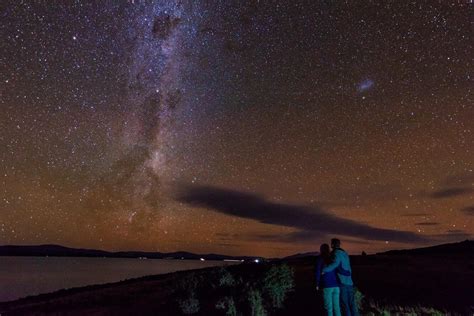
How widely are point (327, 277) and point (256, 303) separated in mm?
4439

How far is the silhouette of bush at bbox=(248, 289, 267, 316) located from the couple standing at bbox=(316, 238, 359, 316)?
3.55 m

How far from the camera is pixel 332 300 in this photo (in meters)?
10.1

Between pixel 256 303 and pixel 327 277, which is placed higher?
pixel 327 277

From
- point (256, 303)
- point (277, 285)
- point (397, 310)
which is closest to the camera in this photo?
point (397, 310)

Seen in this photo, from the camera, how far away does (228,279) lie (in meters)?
18.8

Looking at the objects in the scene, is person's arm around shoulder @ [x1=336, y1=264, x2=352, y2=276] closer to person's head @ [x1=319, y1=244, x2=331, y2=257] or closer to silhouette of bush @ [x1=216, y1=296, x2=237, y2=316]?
person's head @ [x1=319, y1=244, x2=331, y2=257]

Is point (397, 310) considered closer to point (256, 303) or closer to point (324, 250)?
point (256, 303)

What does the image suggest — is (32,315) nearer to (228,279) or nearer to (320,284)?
(228,279)

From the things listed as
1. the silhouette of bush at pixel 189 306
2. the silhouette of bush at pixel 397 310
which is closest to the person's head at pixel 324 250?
the silhouette of bush at pixel 397 310

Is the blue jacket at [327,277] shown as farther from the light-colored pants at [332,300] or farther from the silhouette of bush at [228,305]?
the silhouette of bush at [228,305]

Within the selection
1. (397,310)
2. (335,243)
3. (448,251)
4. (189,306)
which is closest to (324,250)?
(335,243)

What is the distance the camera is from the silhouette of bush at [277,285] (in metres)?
14.8

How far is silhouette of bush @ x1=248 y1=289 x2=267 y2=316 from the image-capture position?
13.4 meters

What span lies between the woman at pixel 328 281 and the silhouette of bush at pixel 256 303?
3.52m
